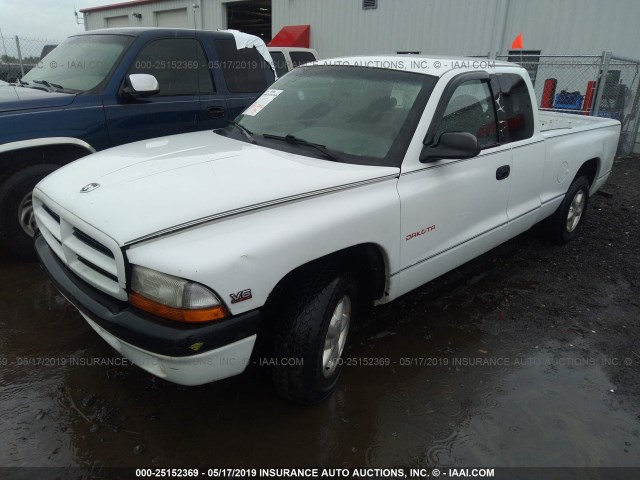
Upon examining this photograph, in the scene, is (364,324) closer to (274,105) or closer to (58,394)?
(274,105)

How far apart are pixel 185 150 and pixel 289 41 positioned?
14.5 metres

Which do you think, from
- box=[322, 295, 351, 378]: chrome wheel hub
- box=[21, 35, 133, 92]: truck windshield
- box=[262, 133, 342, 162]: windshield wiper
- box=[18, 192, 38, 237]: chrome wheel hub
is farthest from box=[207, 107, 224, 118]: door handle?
box=[322, 295, 351, 378]: chrome wheel hub

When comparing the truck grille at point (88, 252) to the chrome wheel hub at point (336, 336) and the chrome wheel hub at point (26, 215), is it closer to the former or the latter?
the chrome wheel hub at point (336, 336)

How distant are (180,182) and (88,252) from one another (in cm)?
53

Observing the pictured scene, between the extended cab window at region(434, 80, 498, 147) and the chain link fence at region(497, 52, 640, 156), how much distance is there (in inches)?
237

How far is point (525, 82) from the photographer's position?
399 cm

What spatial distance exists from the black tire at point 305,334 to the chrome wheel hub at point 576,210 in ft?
11.3

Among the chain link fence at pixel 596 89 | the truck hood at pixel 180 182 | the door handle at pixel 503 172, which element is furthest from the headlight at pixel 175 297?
the chain link fence at pixel 596 89

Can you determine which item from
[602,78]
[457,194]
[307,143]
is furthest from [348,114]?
[602,78]

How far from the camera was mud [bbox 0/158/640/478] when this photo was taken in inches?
91.7

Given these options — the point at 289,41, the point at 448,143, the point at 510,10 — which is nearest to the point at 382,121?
the point at 448,143

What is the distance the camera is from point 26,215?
3.96 meters

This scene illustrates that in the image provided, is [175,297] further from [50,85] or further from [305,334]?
[50,85]

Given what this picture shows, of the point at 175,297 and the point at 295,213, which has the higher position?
the point at 295,213
